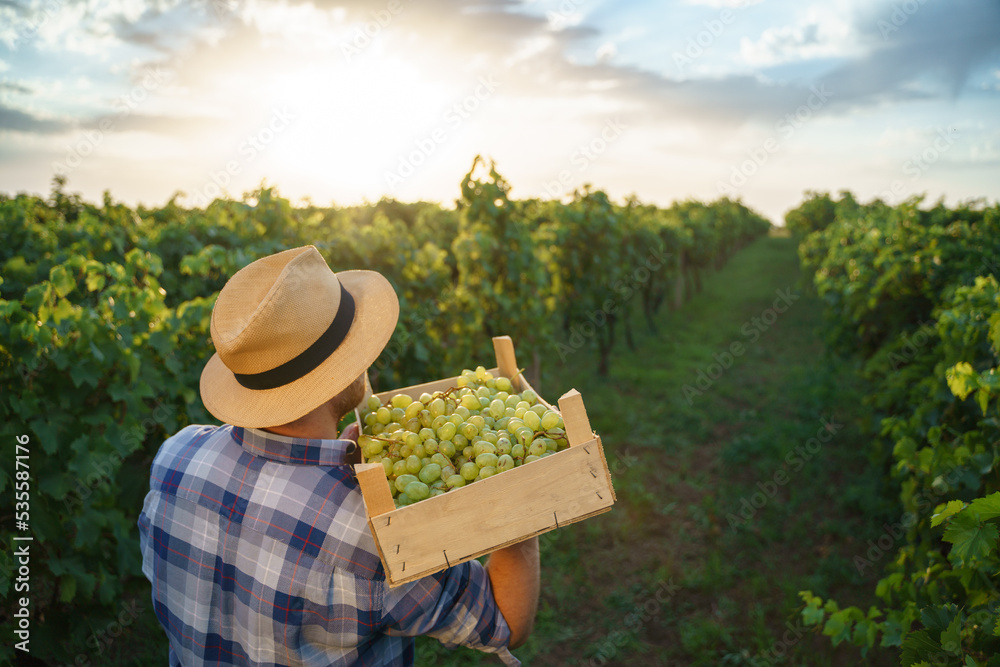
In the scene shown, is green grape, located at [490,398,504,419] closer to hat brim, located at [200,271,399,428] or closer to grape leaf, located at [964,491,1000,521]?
hat brim, located at [200,271,399,428]

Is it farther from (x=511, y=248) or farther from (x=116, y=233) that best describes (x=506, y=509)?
(x=116, y=233)

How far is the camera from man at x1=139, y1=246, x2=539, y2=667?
156 cm

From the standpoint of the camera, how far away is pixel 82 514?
313 centimetres

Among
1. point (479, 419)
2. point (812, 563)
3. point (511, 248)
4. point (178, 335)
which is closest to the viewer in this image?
point (479, 419)

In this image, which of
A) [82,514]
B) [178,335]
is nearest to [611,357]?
[178,335]

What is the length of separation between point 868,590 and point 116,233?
9844mm

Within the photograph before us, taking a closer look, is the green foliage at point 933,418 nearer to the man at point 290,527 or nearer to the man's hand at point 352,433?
the man at point 290,527

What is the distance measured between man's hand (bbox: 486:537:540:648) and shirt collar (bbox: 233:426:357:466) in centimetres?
59

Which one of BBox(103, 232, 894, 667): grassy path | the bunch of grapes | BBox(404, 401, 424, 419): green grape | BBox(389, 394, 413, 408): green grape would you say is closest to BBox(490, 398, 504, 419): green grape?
the bunch of grapes

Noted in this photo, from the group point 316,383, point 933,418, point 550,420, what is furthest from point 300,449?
point 933,418

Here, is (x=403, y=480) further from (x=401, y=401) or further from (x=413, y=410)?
(x=401, y=401)

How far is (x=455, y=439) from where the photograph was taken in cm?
167

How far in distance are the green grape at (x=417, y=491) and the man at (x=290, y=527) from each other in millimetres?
175

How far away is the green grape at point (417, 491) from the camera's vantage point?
4.95 feet
